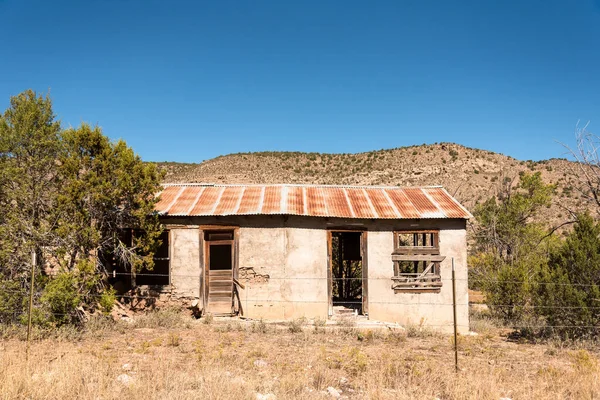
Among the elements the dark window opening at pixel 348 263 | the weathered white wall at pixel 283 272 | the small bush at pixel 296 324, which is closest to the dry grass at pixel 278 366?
the small bush at pixel 296 324

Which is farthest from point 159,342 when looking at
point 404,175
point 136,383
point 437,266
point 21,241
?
point 404,175

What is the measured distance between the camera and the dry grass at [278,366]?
6109 mm

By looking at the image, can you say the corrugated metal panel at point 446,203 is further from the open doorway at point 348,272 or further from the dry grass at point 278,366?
the dry grass at point 278,366

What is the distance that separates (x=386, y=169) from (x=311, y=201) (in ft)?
122

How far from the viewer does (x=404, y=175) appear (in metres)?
48.0

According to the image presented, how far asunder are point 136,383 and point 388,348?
5744 millimetres

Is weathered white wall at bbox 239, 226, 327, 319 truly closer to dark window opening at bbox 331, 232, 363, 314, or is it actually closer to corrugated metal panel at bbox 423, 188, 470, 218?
dark window opening at bbox 331, 232, 363, 314

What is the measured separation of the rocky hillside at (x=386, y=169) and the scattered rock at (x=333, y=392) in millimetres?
39356

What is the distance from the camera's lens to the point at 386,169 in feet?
164

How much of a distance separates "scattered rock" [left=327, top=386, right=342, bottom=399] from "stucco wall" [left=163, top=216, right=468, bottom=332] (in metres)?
6.41

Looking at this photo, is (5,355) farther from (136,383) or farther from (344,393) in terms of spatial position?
→ (344,393)

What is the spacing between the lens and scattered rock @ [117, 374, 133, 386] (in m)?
6.57

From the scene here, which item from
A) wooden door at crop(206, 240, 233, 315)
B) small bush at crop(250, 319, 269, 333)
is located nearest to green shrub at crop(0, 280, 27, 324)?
wooden door at crop(206, 240, 233, 315)

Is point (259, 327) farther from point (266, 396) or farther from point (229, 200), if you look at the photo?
point (266, 396)
